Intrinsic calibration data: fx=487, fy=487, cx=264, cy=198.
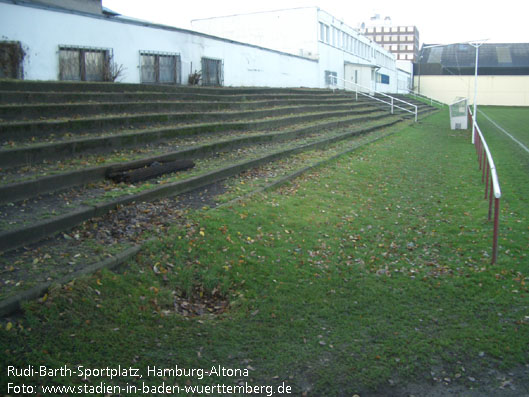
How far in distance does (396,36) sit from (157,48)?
13771 centimetres

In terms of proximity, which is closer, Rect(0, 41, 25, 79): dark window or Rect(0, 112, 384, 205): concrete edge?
Rect(0, 112, 384, 205): concrete edge

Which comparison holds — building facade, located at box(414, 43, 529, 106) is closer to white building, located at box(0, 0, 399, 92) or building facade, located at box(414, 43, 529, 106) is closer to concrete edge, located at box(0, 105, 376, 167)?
white building, located at box(0, 0, 399, 92)

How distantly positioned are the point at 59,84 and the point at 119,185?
6351mm

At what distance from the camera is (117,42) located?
18641 mm

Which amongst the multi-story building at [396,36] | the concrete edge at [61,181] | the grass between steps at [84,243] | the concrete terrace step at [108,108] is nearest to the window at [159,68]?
the concrete terrace step at [108,108]

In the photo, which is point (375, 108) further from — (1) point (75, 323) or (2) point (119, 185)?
(1) point (75, 323)

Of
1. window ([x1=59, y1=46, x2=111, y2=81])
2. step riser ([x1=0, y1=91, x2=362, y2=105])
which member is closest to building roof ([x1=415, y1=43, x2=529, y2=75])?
step riser ([x1=0, y1=91, x2=362, y2=105])

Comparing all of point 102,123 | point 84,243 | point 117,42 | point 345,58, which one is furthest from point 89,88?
point 345,58

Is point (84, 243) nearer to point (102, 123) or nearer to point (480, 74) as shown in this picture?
point (102, 123)

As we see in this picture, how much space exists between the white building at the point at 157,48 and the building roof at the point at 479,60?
4189 centimetres

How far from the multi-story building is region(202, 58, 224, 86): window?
12919cm

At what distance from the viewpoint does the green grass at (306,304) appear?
477 cm

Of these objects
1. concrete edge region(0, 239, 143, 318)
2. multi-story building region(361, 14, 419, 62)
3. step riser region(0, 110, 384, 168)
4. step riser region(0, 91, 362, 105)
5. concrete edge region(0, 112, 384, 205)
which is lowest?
concrete edge region(0, 239, 143, 318)

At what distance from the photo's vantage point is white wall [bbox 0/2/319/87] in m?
15.2
